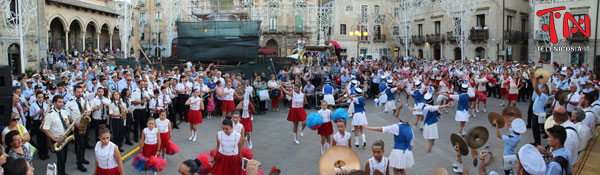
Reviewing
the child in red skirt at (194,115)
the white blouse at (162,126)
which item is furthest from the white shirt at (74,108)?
the child in red skirt at (194,115)

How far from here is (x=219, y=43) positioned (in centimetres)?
2619

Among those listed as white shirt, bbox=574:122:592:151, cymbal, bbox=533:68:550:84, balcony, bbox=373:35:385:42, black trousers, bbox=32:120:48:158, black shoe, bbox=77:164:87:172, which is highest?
balcony, bbox=373:35:385:42

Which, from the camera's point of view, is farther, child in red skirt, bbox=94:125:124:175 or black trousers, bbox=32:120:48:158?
black trousers, bbox=32:120:48:158

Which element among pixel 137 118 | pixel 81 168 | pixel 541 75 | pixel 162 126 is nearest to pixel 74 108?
pixel 81 168

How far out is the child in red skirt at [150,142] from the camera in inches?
322

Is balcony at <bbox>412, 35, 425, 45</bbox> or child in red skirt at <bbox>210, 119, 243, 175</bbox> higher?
balcony at <bbox>412, 35, 425, 45</bbox>

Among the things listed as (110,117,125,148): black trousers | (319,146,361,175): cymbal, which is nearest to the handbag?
(110,117,125,148): black trousers

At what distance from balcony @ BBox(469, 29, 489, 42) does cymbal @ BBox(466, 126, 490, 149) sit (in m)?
32.9

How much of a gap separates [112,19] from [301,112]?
3856 centimetres

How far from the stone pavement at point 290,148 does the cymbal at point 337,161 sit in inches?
104

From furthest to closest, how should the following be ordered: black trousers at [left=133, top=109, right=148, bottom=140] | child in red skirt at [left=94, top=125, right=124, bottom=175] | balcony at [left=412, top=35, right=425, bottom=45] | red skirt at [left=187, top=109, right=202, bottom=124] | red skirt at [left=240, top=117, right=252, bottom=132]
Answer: balcony at [left=412, top=35, right=425, bottom=45] → red skirt at [left=187, top=109, right=202, bottom=124] → black trousers at [left=133, top=109, right=148, bottom=140] → red skirt at [left=240, top=117, right=252, bottom=132] → child in red skirt at [left=94, top=125, right=124, bottom=175]

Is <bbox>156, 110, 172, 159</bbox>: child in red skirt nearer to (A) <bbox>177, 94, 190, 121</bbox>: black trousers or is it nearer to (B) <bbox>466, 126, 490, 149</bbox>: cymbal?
(A) <bbox>177, 94, 190, 121</bbox>: black trousers

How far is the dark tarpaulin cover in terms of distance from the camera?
2619 cm

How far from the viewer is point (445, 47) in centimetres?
4084
